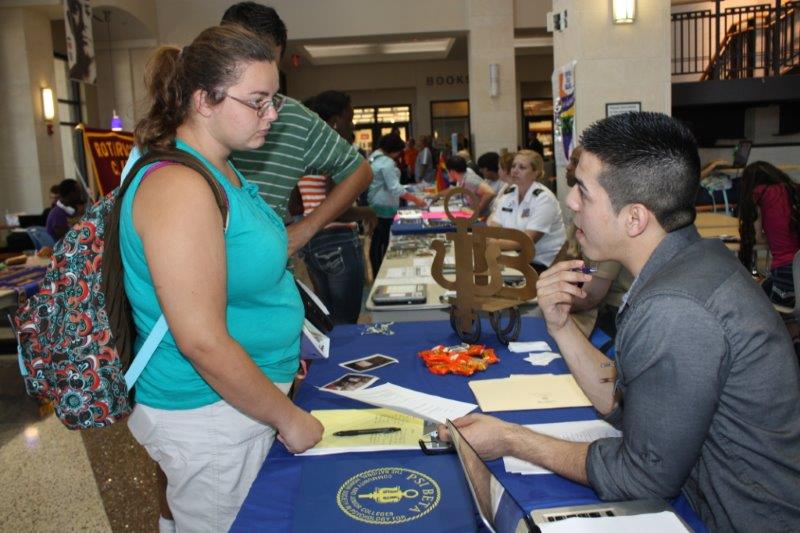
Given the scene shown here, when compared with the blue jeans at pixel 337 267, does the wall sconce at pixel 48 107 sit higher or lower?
higher

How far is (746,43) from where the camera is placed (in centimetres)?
1222

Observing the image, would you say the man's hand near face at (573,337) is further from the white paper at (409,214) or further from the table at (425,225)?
the white paper at (409,214)

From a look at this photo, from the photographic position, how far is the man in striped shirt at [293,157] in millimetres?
2092

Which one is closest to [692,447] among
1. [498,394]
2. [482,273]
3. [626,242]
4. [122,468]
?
[626,242]

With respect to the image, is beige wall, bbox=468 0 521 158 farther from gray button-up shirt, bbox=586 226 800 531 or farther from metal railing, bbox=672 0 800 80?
gray button-up shirt, bbox=586 226 800 531

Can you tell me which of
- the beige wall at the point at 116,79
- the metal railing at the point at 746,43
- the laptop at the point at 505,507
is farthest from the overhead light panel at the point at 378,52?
the laptop at the point at 505,507

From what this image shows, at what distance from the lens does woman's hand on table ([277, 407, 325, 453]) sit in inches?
52.9

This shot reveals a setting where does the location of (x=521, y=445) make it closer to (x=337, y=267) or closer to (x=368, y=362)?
(x=368, y=362)

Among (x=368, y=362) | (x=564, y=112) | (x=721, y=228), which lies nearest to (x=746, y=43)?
(x=564, y=112)

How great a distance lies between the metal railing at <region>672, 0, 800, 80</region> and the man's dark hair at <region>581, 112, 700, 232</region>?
37.5 feet

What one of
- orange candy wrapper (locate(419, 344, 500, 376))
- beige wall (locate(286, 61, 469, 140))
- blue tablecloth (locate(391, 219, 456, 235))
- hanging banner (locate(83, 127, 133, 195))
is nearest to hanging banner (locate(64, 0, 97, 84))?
hanging banner (locate(83, 127, 133, 195))

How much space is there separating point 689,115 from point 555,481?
47.3ft

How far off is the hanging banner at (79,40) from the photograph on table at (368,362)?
7721 millimetres

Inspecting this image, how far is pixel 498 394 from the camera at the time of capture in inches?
68.4
